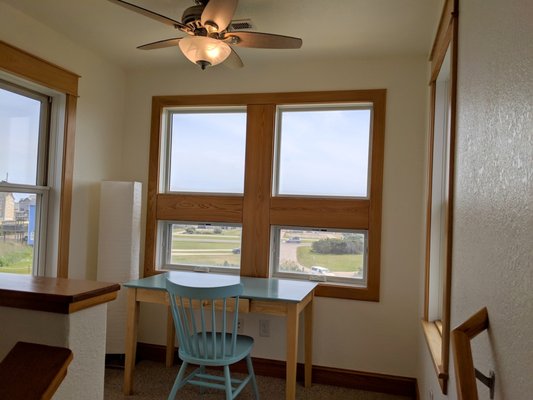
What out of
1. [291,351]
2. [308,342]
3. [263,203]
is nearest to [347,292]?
[308,342]

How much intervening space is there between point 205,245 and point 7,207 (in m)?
1.48

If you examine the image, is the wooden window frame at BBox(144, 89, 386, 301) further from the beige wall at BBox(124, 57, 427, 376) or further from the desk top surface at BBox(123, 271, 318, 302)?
the desk top surface at BBox(123, 271, 318, 302)

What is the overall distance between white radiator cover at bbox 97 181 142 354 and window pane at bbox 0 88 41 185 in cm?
56

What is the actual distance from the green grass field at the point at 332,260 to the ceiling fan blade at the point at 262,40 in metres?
1.66

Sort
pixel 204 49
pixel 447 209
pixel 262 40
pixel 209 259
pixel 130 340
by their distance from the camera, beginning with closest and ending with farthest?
pixel 447 209
pixel 204 49
pixel 262 40
pixel 130 340
pixel 209 259

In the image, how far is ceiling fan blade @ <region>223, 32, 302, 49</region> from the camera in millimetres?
2172

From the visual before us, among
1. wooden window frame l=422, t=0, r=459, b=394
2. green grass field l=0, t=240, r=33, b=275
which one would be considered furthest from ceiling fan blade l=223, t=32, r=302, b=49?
green grass field l=0, t=240, r=33, b=275

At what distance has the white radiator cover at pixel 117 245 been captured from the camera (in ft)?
10.6

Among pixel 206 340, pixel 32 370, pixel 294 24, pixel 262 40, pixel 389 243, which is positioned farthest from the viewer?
pixel 389 243

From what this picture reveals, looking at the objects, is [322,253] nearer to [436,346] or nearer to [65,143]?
[436,346]

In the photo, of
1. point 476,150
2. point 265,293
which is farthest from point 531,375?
point 265,293

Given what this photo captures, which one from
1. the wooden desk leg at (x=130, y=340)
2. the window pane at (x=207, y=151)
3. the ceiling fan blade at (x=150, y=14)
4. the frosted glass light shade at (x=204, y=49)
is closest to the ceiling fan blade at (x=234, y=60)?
the frosted glass light shade at (x=204, y=49)

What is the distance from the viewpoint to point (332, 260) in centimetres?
331

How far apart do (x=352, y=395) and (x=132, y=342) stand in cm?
159
